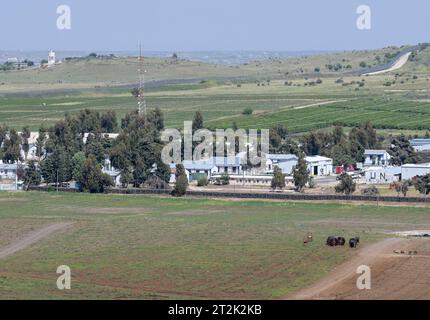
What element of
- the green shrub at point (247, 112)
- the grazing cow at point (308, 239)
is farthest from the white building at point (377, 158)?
the green shrub at point (247, 112)

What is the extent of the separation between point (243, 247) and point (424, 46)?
14054 cm

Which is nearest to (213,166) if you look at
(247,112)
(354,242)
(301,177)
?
(301,177)

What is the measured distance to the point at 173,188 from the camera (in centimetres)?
6462

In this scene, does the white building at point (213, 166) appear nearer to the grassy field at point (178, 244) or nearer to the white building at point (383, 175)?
the white building at point (383, 175)

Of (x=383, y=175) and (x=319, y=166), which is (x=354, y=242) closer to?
(x=383, y=175)

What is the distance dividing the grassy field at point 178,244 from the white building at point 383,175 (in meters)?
Result: 9.51

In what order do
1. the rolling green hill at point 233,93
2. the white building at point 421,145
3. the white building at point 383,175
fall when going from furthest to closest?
→ the rolling green hill at point 233,93, the white building at point 421,145, the white building at point 383,175

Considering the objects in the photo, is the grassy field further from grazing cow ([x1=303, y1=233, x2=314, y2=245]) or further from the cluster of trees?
the cluster of trees

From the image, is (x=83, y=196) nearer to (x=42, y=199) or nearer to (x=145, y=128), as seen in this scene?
(x=42, y=199)

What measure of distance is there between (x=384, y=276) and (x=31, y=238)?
14127 mm

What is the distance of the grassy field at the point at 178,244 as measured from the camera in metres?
38.5

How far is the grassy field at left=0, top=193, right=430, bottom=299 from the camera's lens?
38531 millimetres

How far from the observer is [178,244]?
4634 cm

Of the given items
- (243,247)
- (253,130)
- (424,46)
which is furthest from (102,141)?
(424,46)
